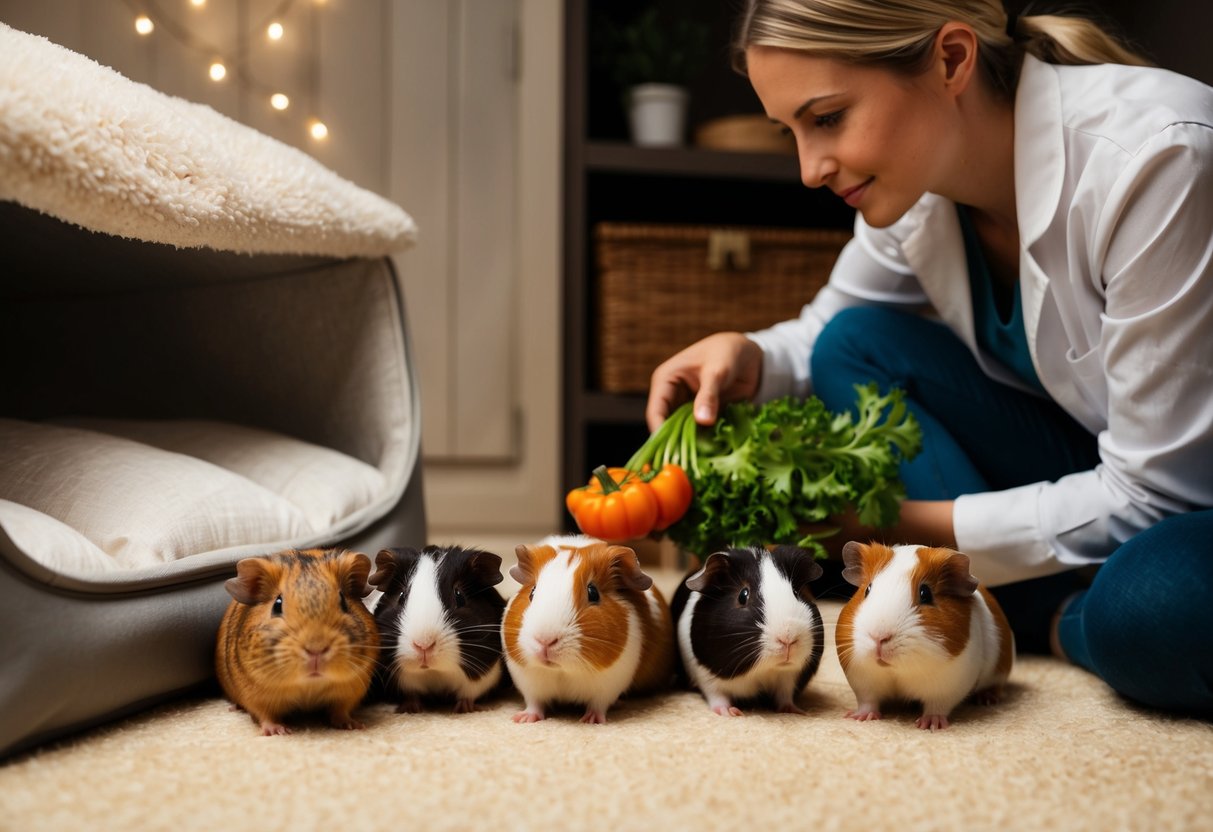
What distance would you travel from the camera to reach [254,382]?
1690mm

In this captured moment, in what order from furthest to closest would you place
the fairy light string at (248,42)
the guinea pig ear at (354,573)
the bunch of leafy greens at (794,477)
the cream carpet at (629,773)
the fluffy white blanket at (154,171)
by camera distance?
the fairy light string at (248,42)
the bunch of leafy greens at (794,477)
the guinea pig ear at (354,573)
the fluffy white blanket at (154,171)
the cream carpet at (629,773)

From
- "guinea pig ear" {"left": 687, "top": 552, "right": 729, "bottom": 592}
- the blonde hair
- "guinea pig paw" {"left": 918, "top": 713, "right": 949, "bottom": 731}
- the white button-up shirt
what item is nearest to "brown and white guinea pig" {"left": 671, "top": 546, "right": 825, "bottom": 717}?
"guinea pig ear" {"left": 687, "top": 552, "right": 729, "bottom": 592}

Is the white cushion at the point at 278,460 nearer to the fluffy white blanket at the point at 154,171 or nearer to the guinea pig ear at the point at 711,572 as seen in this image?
the fluffy white blanket at the point at 154,171

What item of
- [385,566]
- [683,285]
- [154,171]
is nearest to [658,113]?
[683,285]

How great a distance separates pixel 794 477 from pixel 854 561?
0.19 metres

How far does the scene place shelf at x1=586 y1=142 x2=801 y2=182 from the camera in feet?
8.25

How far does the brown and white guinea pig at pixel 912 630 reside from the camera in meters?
1.05

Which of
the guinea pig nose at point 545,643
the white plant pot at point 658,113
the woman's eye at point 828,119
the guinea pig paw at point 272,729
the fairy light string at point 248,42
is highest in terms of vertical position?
the fairy light string at point 248,42

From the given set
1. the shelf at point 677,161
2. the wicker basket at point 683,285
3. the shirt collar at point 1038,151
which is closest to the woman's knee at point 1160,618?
the shirt collar at point 1038,151

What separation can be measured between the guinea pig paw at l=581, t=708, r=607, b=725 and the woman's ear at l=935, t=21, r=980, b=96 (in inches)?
35.8

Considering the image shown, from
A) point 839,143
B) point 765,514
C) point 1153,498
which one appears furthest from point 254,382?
point 1153,498

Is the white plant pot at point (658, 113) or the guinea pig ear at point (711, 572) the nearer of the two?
the guinea pig ear at point (711, 572)

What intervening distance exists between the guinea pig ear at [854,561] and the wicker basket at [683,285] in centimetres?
136

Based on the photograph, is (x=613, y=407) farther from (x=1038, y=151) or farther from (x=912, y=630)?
(x=912, y=630)
